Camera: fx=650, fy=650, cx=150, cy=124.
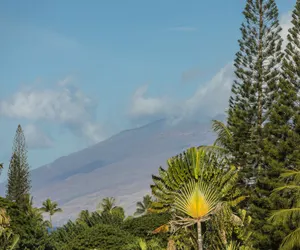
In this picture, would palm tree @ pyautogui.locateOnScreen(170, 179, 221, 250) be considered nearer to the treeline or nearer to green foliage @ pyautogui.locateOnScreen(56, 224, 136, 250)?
the treeline

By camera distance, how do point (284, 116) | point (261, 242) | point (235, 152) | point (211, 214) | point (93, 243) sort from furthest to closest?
point (235, 152)
point (284, 116)
point (261, 242)
point (93, 243)
point (211, 214)

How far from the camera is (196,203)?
1758 centimetres

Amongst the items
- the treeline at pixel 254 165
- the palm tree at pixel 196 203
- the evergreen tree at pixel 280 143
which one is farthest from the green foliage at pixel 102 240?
the palm tree at pixel 196 203

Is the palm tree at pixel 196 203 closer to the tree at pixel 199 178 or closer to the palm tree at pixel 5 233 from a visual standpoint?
the tree at pixel 199 178

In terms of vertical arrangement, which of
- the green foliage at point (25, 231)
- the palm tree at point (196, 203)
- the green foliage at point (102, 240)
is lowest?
the palm tree at point (196, 203)

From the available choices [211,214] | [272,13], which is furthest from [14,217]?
[211,214]

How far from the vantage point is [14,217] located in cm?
3819

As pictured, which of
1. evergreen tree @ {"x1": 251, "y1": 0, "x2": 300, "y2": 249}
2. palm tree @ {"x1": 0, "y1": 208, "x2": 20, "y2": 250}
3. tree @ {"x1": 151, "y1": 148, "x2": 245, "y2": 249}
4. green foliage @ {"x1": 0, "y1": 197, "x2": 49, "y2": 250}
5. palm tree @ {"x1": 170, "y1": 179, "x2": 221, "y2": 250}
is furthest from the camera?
green foliage @ {"x1": 0, "y1": 197, "x2": 49, "y2": 250}

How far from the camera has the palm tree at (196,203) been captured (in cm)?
1753

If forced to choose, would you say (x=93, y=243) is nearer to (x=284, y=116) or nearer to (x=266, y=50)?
(x=284, y=116)

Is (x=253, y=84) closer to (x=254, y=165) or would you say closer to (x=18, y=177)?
(x=254, y=165)

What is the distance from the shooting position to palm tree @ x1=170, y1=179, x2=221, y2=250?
57.5 ft

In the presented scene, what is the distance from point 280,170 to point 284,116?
10.3 feet

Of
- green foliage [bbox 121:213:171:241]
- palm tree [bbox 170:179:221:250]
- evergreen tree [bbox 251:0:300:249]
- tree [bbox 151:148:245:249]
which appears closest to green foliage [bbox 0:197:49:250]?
green foliage [bbox 121:213:171:241]
